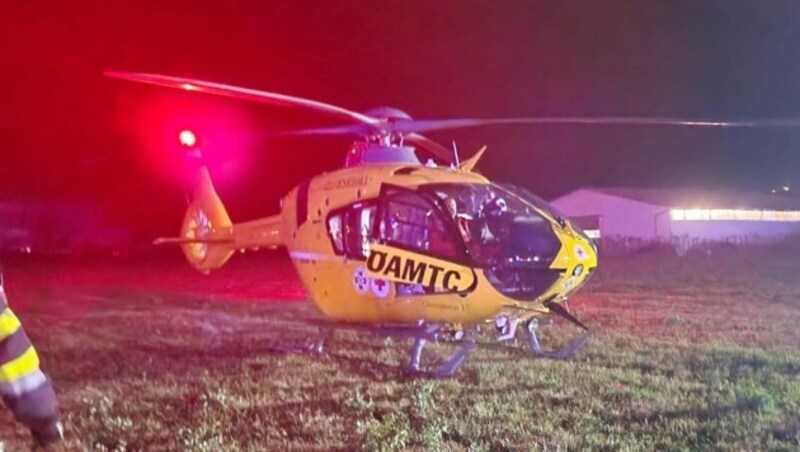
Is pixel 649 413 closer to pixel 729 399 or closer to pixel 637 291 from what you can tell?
pixel 729 399

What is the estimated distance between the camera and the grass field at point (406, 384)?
22.3 ft

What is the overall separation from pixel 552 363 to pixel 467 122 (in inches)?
112

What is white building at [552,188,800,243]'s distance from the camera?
1668 inches

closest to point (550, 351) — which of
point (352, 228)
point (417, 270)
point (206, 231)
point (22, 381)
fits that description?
point (417, 270)

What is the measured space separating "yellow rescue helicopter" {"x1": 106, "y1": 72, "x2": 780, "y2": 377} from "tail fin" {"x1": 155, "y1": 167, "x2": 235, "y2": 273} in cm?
333

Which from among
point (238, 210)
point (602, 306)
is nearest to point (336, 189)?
point (602, 306)

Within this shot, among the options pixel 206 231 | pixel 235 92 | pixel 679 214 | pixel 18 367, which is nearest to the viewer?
pixel 18 367

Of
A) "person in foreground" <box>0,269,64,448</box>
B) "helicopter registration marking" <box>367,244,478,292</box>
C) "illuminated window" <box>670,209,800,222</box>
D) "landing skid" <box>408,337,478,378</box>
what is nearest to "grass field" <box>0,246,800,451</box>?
"landing skid" <box>408,337,478,378</box>

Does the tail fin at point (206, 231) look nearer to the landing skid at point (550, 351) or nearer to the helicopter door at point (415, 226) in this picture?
the helicopter door at point (415, 226)

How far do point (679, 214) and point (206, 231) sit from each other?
108 feet

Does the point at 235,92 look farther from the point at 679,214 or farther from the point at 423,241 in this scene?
the point at 679,214

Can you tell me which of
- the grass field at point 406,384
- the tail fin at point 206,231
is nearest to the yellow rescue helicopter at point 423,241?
the grass field at point 406,384

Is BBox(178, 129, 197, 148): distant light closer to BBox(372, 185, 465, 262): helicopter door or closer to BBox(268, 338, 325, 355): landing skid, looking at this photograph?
BBox(268, 338, 325, 355): landing skid

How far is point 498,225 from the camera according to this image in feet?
30.1
